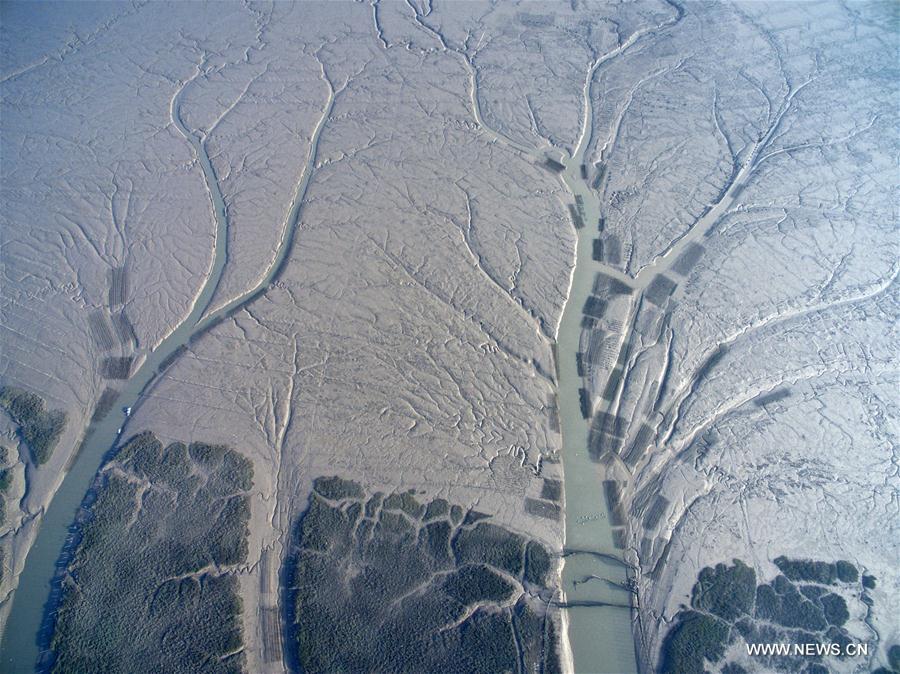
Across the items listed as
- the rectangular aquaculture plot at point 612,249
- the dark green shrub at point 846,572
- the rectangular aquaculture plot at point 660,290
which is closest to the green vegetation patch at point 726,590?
the dark green shrub at point 846,572

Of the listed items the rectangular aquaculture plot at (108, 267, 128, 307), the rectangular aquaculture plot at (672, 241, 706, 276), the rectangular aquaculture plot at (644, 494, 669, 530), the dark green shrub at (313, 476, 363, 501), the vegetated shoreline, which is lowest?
the vegetated shoreline

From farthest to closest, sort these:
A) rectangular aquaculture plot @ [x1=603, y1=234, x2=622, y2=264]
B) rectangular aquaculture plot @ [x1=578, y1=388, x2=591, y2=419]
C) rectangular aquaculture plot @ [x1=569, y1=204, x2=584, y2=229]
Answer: rectangular aquaculture plot @ [x1=569, y1=204, x2=584, y2=229]
rectangular aquaculture plot @ [x1=603, y1=234, x2=622, y2=264]
rectangular aquaculture plot @ [x1=578, y1=388, x2=591, y2=419]

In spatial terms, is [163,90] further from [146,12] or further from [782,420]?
[782,420]

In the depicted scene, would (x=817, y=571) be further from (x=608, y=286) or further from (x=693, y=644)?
(x=608, y=286)

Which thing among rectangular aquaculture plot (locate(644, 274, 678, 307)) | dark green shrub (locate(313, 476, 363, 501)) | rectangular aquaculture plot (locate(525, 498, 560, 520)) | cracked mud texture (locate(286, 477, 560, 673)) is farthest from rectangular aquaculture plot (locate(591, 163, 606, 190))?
dark green shrub (locate(313, 476, 363, 501))

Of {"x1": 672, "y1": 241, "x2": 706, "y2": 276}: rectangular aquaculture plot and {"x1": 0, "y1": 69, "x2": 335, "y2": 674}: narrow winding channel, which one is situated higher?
{"x1": 672, "y1": 241, "x2": 706, "y2": 276}: rectangular aquaculture plot

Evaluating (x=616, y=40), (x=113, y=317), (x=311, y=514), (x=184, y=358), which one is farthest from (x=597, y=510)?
(x=616, y=40)

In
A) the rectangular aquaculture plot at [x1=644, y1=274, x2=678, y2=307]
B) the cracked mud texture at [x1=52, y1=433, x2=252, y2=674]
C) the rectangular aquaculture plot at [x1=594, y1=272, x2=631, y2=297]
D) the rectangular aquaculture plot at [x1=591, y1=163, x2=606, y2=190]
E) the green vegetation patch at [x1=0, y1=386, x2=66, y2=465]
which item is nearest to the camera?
the cracked mud texture at [x1=52, y1=433, x2=252, y2=674]

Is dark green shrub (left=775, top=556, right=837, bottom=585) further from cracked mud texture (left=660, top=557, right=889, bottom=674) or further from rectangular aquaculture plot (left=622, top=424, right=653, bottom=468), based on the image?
rectangular aquaculture plot (left=622, top=424, right=653, bottom=468)
